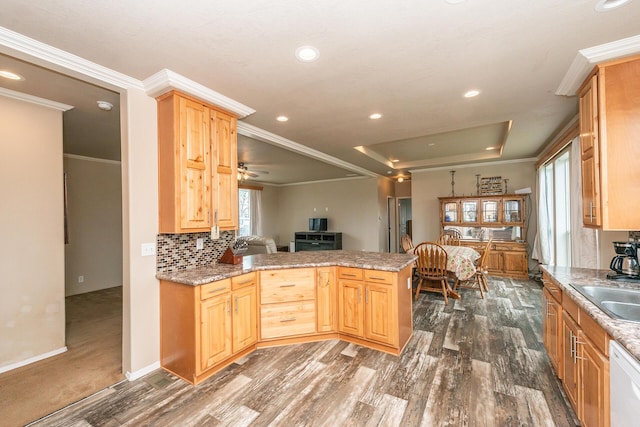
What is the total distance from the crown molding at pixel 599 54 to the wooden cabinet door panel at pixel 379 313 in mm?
2394

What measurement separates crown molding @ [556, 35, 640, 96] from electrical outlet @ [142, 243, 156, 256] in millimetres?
3799

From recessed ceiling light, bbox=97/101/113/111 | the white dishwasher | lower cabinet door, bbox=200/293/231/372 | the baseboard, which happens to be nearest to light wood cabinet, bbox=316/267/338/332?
lower cabinet door, bbox=200/293/231/372

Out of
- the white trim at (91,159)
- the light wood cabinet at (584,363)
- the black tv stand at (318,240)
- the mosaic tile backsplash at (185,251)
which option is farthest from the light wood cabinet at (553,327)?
the white trim at (91,159)

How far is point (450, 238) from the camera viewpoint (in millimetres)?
6105

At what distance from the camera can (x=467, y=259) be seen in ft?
14.1

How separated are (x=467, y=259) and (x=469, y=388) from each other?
8.21 feet

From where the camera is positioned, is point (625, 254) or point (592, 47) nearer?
point (592, 47)

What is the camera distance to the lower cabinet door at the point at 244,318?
2594 millimetres

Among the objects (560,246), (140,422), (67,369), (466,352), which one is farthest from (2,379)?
(560,246)

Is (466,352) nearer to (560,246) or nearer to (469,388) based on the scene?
(469,388)

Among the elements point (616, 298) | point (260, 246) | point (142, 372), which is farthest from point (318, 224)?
point (616, 298)

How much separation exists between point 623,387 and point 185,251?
315 centimetres

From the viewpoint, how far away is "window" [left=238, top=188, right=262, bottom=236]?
9023 millimetres

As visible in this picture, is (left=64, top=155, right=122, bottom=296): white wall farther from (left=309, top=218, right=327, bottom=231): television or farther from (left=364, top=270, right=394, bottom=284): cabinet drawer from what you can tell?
(left=364, top=270, right=394, bottom=284): cabinet drawer
